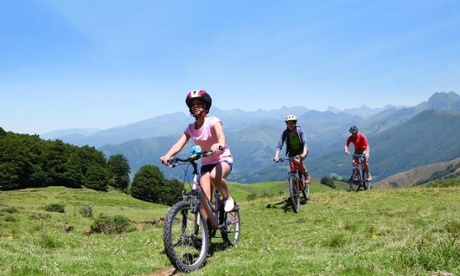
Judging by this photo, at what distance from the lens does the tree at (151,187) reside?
363ft

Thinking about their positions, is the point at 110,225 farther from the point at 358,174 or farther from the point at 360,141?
the point at 360,141

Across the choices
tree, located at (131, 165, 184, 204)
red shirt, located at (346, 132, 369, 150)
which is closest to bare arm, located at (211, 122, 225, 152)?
red shirt, located at (346, 132, 369, 150)

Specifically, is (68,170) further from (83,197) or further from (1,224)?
(1,224)

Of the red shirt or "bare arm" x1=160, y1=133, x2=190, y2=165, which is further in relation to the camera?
the red shirt

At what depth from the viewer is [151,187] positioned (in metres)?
111

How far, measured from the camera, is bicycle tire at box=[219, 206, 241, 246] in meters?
9.65

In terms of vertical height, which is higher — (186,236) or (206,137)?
(206,137)

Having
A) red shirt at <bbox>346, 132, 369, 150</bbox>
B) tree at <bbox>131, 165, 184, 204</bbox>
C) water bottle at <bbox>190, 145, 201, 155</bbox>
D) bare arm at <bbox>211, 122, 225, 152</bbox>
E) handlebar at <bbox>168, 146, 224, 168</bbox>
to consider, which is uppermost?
bare arm at <bbox>211, 122, 225, 152</bbox>

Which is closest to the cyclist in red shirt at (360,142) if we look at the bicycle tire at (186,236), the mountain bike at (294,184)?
the mountain bike at (294,184)

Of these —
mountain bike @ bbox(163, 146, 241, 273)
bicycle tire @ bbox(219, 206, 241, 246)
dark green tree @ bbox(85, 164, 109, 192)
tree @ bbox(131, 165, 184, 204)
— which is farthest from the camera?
tree @ bbox(131, 165, 184, 204)

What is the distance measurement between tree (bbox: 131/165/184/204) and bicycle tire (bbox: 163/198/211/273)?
10136 centimetres

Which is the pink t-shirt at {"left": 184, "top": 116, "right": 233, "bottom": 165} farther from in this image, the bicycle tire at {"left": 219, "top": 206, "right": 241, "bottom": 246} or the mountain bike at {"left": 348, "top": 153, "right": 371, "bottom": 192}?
the mountain bike at {"left": 348, "top": 153, "right": 371, "bottom": 192}

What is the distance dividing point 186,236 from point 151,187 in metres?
106

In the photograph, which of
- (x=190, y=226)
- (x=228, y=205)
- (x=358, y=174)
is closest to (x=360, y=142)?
(x=358, y=174)
